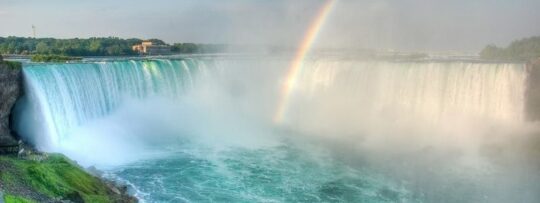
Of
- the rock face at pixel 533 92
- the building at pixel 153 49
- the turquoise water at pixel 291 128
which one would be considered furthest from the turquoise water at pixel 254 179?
the building at pixel 153 49

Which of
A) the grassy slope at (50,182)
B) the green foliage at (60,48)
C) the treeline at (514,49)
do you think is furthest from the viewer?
the green foliage at (60,48)

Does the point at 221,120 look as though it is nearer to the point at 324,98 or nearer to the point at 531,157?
the point at 324,98

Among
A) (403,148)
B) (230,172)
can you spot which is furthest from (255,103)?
(230,172)

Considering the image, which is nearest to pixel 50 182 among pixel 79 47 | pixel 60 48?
pixel 79 47

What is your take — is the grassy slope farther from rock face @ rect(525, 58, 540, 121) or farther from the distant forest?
the distant forest

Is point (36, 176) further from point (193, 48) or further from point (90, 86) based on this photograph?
point (193, 48)

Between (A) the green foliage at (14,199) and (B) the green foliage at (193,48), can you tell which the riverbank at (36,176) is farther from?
(B) the green foliage at (193,48)
